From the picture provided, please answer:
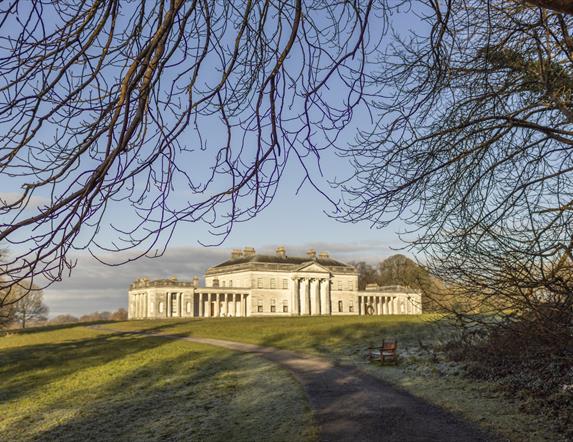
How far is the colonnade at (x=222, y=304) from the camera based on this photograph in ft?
275

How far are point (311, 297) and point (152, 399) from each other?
74617mm

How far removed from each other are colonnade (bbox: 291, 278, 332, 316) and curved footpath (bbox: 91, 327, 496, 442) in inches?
2795

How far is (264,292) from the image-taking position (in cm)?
8588

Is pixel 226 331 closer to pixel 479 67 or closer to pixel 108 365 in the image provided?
pixel 108 365

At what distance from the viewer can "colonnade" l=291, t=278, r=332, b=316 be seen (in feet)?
287

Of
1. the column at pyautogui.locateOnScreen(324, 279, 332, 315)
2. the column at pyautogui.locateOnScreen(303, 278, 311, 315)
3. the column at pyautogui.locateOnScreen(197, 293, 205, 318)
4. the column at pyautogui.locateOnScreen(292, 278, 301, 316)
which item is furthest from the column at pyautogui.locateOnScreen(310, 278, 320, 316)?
the column at pyautogui.locateOnScreen(197, 293, 205, 318)

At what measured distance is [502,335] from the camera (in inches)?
367

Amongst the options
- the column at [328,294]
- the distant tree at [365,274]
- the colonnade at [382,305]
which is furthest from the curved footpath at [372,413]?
the distant tree at [365,274]

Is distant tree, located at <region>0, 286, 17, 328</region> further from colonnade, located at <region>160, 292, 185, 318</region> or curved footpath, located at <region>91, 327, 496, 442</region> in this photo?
colonnade, located at <region>160, 292, 185, 318</region>

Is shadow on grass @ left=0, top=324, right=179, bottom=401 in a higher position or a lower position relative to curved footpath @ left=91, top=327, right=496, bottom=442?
lower

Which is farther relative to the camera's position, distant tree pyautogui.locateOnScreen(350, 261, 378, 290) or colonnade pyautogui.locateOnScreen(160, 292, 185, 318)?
distant tree pyautogui.locateOnScreen(350, 261, 378, 290)

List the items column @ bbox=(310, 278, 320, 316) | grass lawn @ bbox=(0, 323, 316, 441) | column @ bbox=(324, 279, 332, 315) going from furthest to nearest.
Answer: column @ bbox=(324, 279, 332, 315)
column @ bbox=(310, 278, 320, 316)
grass lawn @ bbox=(0, 323, 316, 441)

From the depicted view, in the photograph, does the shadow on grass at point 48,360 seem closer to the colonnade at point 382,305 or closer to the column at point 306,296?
the column at point 306,296

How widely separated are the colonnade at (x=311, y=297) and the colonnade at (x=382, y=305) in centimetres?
744
